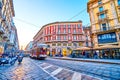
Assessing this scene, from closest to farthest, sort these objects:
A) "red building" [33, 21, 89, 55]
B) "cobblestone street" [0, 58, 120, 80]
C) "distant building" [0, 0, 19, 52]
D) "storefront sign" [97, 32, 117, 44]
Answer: "cobblestone street" [0, 58, 120, 80] < "distant building" [0, 0, 19, 52] < "storefront sign" [97, 32, 117, 44] < "red building" [33, 21, 89, 55]

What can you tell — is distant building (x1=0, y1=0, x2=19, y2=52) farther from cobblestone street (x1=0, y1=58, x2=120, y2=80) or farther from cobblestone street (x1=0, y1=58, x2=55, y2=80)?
cobblestone street (x1=0, y1=58, x2=120, y2=80)

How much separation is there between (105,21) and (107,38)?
14.1 feet

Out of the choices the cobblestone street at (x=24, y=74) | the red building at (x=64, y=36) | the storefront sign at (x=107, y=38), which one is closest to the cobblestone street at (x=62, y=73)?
the cobblestone street at (x=24, y=74)

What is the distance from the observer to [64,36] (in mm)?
46625

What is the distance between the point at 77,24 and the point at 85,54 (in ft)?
83.4

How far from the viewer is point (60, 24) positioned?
47.5 m

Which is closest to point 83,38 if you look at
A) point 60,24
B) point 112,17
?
point 60,24

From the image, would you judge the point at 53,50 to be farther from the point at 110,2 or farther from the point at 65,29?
the point at 110,2

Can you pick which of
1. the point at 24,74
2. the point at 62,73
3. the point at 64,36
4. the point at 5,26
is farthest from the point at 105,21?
the point at 24,74

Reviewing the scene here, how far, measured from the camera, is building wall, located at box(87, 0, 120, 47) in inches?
980

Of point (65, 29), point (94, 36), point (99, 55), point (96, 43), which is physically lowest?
point (99, 55)

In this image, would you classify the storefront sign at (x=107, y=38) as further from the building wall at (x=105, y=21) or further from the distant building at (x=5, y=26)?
the distant building at (x=5, y=26)

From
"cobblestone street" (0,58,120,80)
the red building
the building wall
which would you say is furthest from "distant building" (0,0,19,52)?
the building wall

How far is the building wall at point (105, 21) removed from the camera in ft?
81.7
